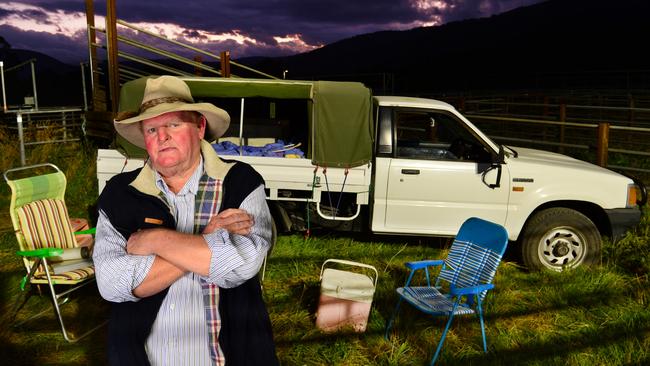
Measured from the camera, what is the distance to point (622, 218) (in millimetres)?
5438

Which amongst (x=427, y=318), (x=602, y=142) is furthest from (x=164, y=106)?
(x=602, y=142)

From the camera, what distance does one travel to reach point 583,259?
5430 millimetres

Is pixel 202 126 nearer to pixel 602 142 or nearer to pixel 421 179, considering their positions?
pixel 421 179

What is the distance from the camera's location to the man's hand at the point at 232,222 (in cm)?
179

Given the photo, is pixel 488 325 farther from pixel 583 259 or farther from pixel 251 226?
pixel 251 226

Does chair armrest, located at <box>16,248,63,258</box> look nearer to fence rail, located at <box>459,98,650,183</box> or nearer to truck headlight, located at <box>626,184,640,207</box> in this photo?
truck headlight, located at <box>626,184,640,207</box>

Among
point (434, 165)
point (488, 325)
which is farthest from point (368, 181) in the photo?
point (488, 325)

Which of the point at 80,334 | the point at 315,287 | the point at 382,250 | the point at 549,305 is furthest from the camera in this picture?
the point at 382,250

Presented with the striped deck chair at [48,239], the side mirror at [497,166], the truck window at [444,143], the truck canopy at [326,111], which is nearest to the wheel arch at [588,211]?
the side mirror at [497,166]

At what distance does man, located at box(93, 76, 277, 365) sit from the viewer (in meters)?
1.72

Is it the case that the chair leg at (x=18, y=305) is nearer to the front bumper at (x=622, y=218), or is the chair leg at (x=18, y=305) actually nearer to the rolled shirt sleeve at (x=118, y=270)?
the rolled shirt sleeve at (x=118, y=270)

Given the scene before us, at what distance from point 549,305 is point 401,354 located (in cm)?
161

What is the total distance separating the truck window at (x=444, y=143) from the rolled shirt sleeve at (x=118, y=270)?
162 inches

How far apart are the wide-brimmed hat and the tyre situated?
4183 mm
